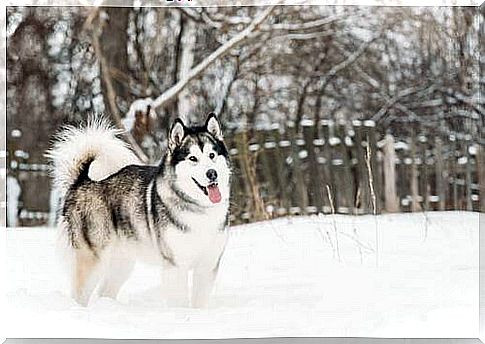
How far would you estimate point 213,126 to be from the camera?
316 cm

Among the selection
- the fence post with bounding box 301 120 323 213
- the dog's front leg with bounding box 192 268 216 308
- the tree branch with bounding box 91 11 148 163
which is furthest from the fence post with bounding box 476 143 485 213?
the tree branch with bounding box 91 11 148 163

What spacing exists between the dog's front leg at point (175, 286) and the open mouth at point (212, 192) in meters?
0.28

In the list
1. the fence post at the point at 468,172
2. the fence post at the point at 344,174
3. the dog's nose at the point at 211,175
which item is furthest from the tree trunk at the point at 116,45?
the fence post at the point at 468,172

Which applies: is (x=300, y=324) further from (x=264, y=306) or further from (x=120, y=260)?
(x=120, y=260)

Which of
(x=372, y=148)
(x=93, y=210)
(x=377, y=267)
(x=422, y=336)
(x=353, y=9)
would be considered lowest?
(x=422, y=336)

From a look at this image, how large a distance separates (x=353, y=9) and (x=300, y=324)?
1.20 meters

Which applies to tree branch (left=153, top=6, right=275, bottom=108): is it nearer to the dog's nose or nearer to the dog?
the dog

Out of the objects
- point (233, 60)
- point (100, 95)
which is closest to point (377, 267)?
point (233, 60)

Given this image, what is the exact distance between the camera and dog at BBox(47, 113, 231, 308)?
3.11m

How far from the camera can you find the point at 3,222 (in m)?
3.21

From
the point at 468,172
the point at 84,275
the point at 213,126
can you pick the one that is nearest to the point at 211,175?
the point at 213,126

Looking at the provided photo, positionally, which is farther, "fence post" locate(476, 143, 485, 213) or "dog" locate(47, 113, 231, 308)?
"fence post" locate(476, 143, 485, 213)

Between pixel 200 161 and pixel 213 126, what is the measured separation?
0.15 metres

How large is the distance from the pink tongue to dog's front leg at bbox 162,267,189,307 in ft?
0.92
